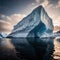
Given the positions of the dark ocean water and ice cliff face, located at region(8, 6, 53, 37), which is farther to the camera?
ice cliff face, located at region(8, 6, 53, 37)

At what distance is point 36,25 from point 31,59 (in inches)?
947

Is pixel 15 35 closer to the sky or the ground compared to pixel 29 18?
closer to the ground

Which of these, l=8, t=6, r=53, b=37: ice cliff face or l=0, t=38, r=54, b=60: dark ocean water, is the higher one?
l=8, t=6, r=53, b=37: ice cliff face

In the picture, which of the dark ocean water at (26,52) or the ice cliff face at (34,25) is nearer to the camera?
the dark ocean water at (26,52)

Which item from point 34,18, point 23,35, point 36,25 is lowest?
point 23,35

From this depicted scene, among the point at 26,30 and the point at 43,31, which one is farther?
the point at 43,31

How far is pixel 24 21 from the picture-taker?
102 ft

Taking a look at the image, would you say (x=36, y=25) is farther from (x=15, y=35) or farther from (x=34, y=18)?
(x=15, y=35)

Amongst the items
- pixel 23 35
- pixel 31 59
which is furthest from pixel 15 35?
pixel 31 59

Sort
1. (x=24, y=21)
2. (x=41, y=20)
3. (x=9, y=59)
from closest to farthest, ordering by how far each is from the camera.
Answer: (x=9, y=59)
(x=41, y=20)
(x=24, y=21)

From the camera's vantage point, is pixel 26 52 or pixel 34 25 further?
pixel 34 25

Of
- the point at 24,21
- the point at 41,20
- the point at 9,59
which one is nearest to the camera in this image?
the point at 9,59

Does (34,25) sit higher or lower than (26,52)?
higher

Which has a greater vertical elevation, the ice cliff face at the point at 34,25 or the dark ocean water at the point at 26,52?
the ice cliff face at the point at 34,25
